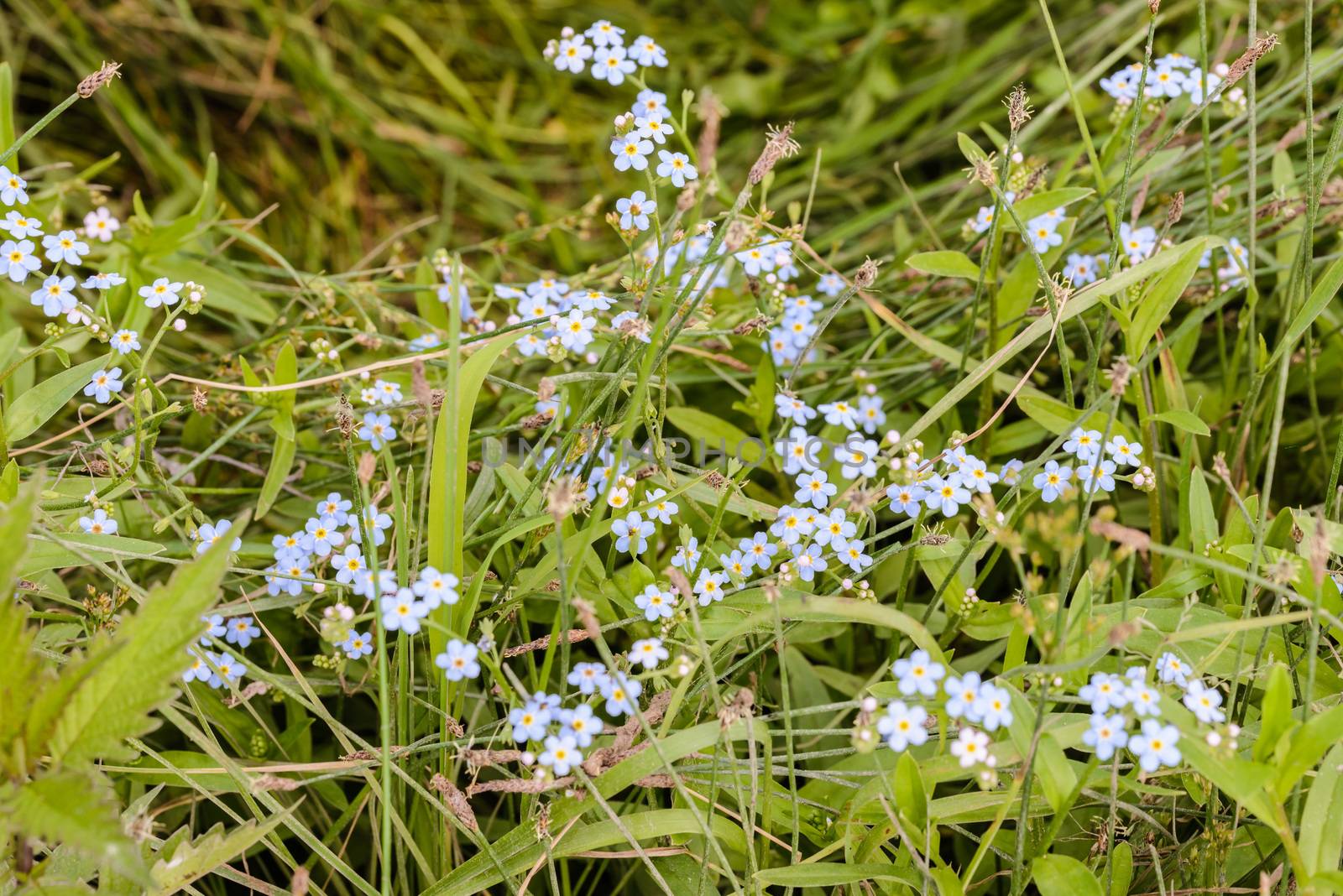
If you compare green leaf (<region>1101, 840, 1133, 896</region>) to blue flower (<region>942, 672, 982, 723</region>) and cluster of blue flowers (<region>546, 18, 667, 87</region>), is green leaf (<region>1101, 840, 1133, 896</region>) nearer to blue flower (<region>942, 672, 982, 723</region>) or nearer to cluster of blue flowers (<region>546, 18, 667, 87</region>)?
blue flower (<region>942, 672, 982, 723</region>)

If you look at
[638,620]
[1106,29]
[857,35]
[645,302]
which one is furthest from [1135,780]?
[857,35]

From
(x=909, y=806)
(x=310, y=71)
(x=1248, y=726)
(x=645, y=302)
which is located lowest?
(x=1248, y=726)

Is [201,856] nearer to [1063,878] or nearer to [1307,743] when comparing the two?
[1063,878]

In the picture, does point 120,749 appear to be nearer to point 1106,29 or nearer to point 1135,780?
point 1135,780

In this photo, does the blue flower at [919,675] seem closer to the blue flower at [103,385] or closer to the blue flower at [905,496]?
the blue flower at [905,496]

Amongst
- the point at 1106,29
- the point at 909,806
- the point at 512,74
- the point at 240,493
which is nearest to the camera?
the point at 909,806

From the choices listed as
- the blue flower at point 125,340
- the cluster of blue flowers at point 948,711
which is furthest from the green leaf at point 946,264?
the blue flower at point 125,340
